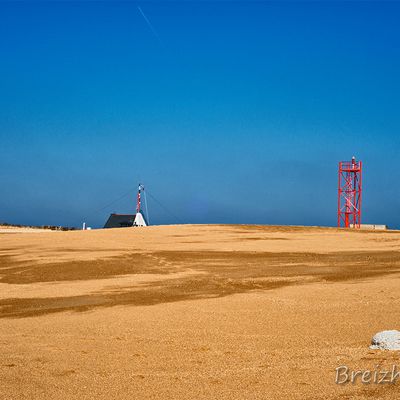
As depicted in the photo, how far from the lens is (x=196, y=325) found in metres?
7.98

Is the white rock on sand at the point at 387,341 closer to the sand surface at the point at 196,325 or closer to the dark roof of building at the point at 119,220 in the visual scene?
the sand surface at the point at 196,325

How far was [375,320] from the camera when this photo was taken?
25.6 feet

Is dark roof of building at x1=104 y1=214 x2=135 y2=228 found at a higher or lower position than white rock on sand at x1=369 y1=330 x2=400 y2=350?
higher

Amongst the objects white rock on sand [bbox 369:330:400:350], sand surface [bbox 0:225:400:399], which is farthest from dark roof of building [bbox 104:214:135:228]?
white rock on sand [bbox 369:330:400:350]

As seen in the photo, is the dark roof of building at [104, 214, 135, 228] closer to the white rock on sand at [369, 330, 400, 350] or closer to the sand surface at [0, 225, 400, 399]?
the sand surface at [0, 225, 400, 399]

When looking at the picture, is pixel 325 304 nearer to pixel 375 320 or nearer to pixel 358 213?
pixel 375 320

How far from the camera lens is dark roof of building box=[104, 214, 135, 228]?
1919 inches

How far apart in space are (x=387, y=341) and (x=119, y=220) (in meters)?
44.9

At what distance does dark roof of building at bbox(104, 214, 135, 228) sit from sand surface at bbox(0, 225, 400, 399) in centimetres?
3080

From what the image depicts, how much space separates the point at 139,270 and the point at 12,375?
952cm

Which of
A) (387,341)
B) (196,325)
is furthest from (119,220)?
(387,341)

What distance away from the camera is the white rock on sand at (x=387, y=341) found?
591 cm

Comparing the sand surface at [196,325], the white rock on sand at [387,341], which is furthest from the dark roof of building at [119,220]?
the white rock on sand at [387,341]

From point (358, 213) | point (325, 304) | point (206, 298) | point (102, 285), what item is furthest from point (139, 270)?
point (358, 213)
